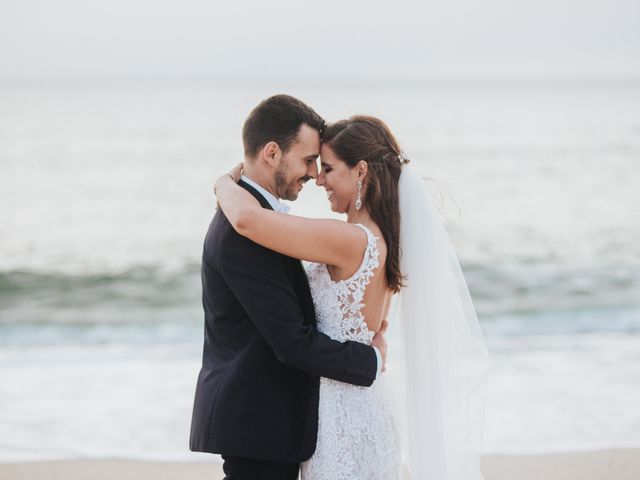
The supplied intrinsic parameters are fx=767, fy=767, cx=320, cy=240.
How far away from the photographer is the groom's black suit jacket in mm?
2580

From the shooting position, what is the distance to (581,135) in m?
33.9

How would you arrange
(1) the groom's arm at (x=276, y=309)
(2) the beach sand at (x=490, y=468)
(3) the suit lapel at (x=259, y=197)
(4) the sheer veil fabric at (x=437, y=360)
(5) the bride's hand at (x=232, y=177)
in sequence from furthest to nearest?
1. (2) the beach sand at (x=490, y=468)
2. (4) the sheer veil fabric at (x=437, y=360)
3. (5) the bride's hand at (x=232, y=177)
4. (3) the suit lapel at (x=259, y=197)
5. (1) the groom's arm at (x=276, y=309)

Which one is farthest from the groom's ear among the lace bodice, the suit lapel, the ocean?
the ocean

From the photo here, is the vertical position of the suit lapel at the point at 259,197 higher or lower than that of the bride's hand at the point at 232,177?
lower

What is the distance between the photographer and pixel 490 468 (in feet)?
15.5

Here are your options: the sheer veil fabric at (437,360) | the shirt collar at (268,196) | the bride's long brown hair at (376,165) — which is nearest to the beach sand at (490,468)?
the sheer veil fabric at (437,360)

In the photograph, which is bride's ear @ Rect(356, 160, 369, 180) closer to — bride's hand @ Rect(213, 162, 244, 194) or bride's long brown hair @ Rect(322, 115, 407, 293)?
bride's long brown hair @ Rect(322, 115, 407, 293)

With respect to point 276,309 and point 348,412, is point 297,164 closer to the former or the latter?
point 276,309

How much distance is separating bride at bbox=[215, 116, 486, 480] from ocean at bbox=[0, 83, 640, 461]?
0.38m

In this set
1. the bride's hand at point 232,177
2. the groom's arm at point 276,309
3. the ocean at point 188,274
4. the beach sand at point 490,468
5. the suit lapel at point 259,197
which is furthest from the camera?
the ocean at point 188,274

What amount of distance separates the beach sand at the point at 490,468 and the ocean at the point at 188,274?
0.54 feet

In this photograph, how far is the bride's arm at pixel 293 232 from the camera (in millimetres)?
2574

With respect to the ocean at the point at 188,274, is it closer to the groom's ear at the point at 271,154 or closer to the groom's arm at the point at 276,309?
the groom's ear at the point at 271,154

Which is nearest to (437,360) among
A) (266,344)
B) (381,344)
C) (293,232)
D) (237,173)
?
(381,344)
